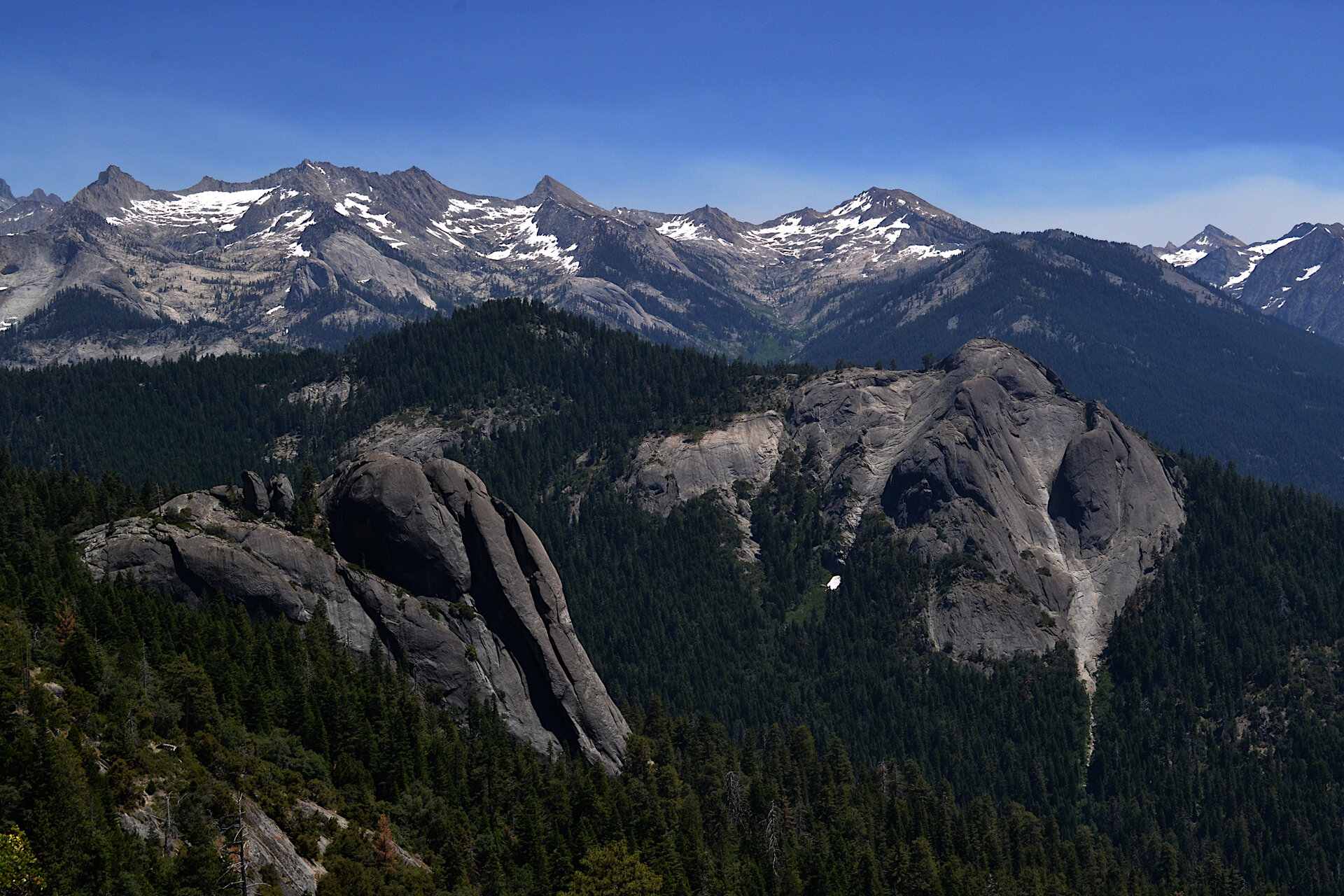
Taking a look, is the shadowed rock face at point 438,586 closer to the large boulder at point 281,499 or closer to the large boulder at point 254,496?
the large boulder at point 254,496

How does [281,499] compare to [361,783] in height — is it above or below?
above

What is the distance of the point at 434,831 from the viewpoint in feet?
365

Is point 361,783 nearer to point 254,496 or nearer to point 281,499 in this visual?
point 281,499

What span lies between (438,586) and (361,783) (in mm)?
45588

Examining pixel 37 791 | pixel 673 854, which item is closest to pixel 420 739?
pixel 673 854

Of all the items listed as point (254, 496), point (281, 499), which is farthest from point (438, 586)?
point (254, 496)

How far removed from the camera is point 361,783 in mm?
111375

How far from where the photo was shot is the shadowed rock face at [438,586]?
14525cm

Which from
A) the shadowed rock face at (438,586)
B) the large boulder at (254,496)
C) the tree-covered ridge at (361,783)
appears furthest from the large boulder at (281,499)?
the tree-covered ridge at (361,783)

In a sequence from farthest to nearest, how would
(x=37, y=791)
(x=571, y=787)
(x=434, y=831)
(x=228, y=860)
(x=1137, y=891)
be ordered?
(x=1137, y=891), (x=571, y=787), (x=434, y=831), (x=228, y=860), (x=37, y=791)

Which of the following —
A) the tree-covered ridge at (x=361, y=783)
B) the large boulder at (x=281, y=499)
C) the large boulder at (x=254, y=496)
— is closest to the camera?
the tree-covered ridge at (x=361, y=783)

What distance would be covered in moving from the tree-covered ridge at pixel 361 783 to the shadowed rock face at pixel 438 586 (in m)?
4.41

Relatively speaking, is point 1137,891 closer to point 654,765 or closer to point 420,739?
point 654,765

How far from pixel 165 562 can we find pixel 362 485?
2525 centimetres
